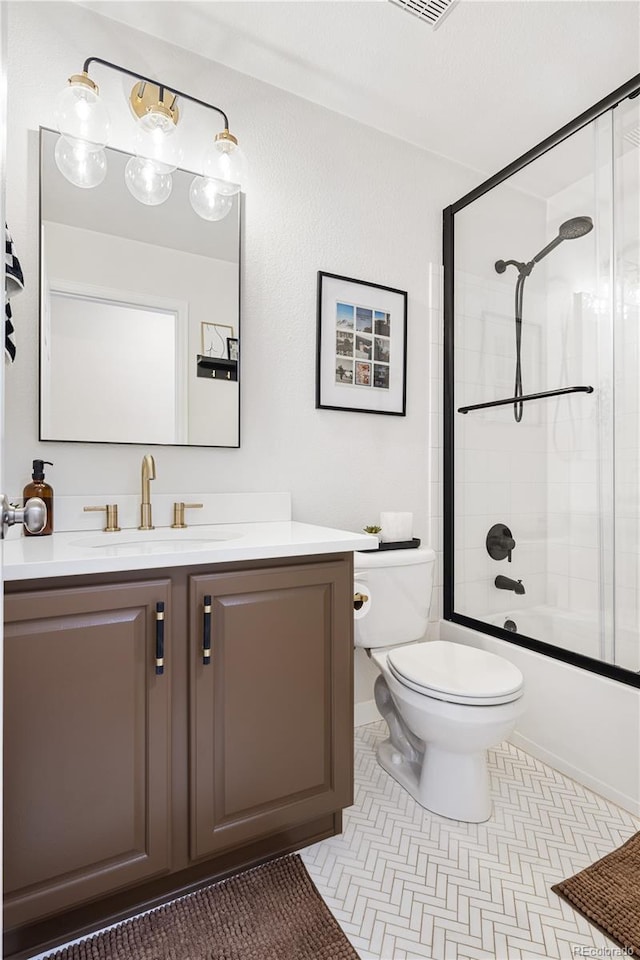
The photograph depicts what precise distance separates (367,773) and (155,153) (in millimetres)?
2154

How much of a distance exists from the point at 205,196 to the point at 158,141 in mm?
199

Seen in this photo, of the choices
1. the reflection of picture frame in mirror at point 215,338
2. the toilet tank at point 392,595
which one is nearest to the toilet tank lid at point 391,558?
the toilet tank at point 392,595

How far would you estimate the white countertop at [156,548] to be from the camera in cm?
104

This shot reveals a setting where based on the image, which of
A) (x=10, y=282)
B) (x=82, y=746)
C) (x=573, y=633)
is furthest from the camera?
(x=573, y=633)

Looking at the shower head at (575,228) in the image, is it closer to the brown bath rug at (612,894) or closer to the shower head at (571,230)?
the shower head at (571,230)

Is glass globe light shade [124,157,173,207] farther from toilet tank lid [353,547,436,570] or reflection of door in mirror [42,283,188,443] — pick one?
toilet tank lid [353,547,436,570]

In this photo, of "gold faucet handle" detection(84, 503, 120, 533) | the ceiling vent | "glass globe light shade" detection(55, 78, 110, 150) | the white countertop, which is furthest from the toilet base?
the ceiling vent

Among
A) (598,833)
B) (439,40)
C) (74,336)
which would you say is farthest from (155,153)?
(598,833)

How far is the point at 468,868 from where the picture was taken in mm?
1360

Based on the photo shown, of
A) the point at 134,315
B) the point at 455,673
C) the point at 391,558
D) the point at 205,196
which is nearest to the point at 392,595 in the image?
the point at 391,558

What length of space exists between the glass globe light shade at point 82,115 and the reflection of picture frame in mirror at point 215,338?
23.2 inches

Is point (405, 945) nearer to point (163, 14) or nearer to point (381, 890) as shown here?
point (381, 890)

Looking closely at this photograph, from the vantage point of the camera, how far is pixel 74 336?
1566mm

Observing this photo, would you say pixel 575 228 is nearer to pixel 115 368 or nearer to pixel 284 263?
pixel 284 263
